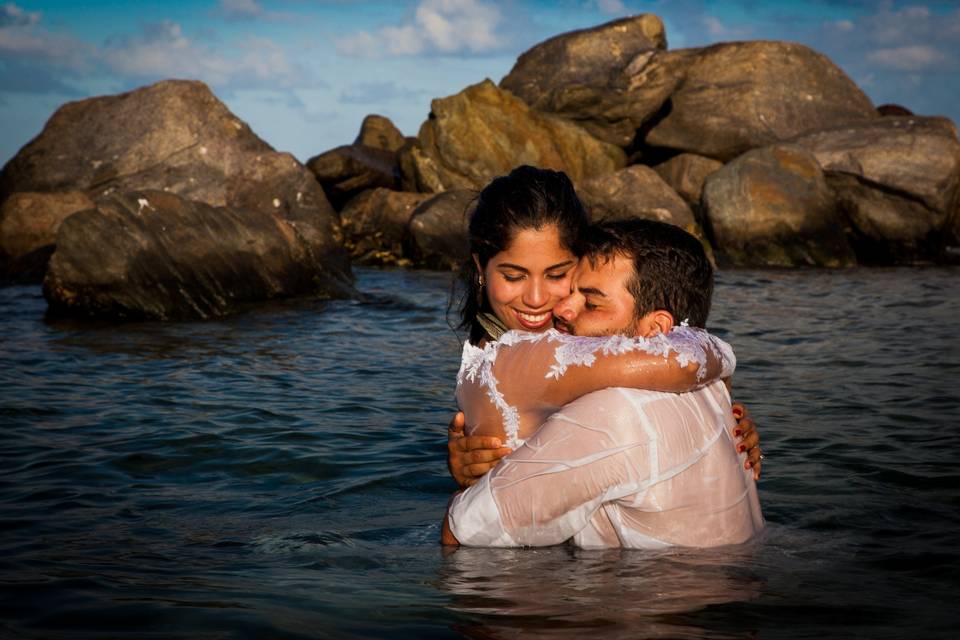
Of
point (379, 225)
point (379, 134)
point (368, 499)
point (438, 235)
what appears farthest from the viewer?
point (379, 134)

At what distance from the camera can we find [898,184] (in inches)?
886

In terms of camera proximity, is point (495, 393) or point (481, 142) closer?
point (495, 393)

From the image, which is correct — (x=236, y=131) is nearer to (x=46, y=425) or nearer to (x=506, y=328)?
(x=46, y=425)

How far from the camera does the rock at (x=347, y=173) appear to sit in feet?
87.6

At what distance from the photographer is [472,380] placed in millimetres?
4363

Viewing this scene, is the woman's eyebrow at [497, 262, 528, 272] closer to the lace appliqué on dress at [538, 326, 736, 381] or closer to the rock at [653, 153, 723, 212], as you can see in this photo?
the lace appliqué on dress at [538, 326, 736, 381]

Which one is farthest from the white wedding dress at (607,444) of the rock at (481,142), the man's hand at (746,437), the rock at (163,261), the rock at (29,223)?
the rock at (481,142)

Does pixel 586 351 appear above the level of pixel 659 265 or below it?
below

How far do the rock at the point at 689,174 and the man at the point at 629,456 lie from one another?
20.9 m

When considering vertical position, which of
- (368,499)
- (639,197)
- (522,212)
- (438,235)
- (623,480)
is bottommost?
A: (368,499)

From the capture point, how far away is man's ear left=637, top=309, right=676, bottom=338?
427cm

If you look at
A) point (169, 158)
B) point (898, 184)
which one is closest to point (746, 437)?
point (898, 184)

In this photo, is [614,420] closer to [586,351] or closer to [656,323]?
[586,351]

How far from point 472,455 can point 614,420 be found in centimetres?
74
